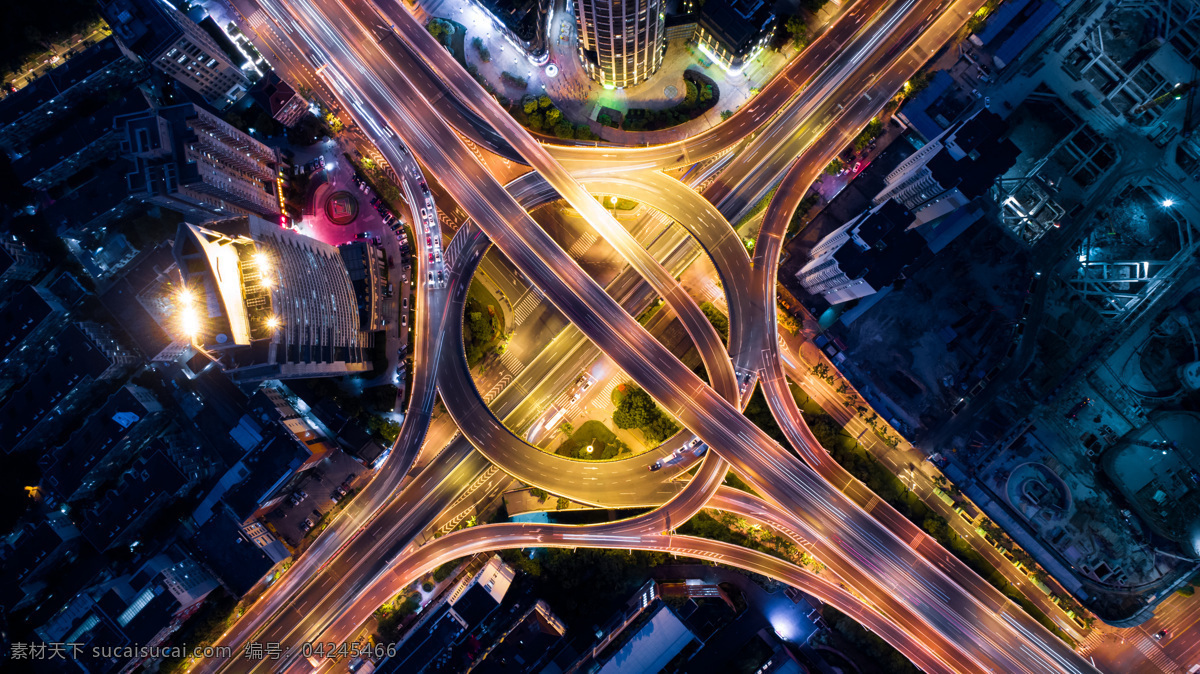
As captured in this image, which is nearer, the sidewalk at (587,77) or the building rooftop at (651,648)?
the building rooftop at (651,648)

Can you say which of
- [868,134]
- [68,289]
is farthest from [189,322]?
[868,134]

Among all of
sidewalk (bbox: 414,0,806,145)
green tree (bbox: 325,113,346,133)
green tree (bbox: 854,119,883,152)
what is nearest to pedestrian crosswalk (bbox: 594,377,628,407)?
sidewalk (bbox: 414,0,806,145)

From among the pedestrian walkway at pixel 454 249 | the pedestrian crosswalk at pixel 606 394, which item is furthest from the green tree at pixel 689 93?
the pedestrian crosswalk at pixel 606 394

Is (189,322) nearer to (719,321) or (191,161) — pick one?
(191,161)

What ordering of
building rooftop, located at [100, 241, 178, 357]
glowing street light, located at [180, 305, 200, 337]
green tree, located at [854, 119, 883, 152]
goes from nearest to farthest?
1. glowing street light, located at [180, 305, 200, 337]
2. building rooftop, located at [100, 241, 178, 357]
3. green tree, located at [854, 119, 883, 152]

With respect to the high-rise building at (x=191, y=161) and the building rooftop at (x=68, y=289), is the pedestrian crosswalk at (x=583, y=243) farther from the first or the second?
the building rooftop at (x=68, y=289)

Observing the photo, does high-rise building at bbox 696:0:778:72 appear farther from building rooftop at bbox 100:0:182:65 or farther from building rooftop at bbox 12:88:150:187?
building rooftop at bbox 12:88:150:187
